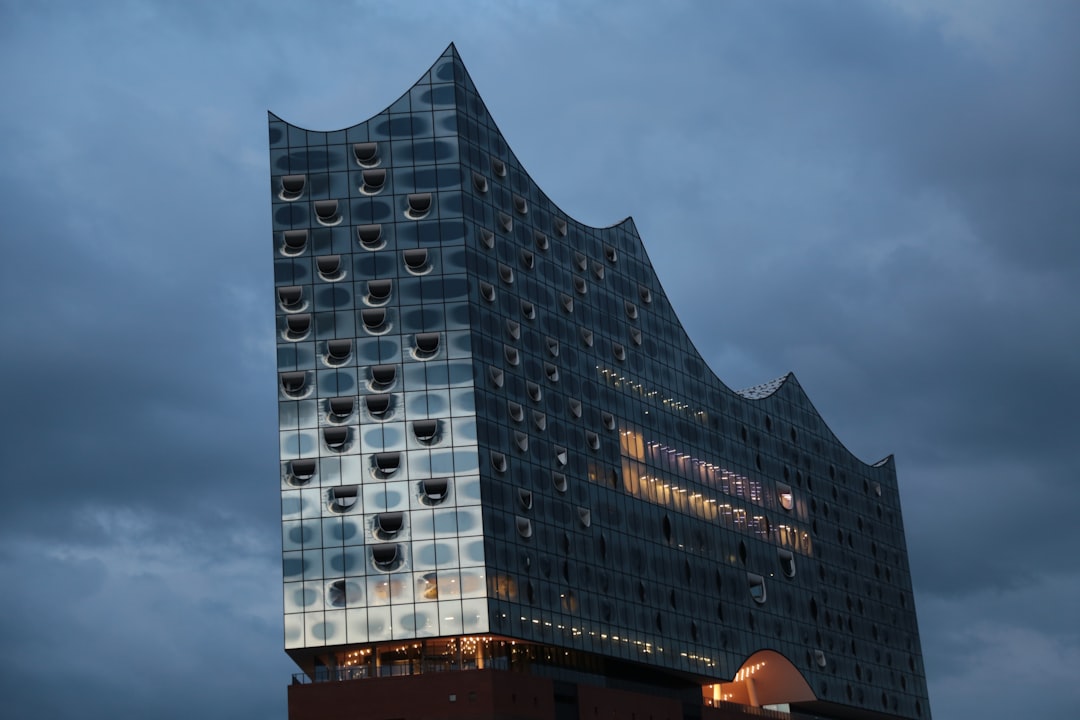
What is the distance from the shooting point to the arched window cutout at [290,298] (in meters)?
80.0

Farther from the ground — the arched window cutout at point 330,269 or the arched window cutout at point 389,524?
the arched window cutout at point 330,269

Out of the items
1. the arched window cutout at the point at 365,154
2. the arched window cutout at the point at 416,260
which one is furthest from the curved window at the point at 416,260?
the arched window cutout at the point at 365,154

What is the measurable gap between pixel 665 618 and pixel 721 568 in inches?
374

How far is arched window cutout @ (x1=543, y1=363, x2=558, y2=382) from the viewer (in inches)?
3344

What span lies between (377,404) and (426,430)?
112 inches

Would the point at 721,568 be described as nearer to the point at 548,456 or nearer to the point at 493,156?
the point at 548,456

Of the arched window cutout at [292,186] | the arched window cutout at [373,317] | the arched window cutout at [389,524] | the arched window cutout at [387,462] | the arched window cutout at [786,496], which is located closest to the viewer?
the arched window cutout at [389,524]

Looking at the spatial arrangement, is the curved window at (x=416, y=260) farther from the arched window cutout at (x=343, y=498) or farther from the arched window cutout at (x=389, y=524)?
the arched window cutout at (x=389, y=524)

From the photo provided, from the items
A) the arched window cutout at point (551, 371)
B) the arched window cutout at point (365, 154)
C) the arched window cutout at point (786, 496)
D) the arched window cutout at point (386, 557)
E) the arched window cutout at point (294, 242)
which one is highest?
the arched window cutout at point (365, 154)

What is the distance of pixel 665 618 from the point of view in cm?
9075

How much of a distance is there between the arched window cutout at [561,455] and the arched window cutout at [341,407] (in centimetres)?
1190

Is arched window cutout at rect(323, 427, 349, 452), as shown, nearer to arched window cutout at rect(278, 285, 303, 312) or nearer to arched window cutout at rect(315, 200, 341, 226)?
arched window cutout at rect(278, 285, 303, 312)

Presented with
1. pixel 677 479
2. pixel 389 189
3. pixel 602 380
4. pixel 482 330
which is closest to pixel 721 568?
pixel 677 479

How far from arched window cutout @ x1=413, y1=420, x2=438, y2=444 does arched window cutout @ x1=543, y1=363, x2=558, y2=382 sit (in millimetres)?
9193
